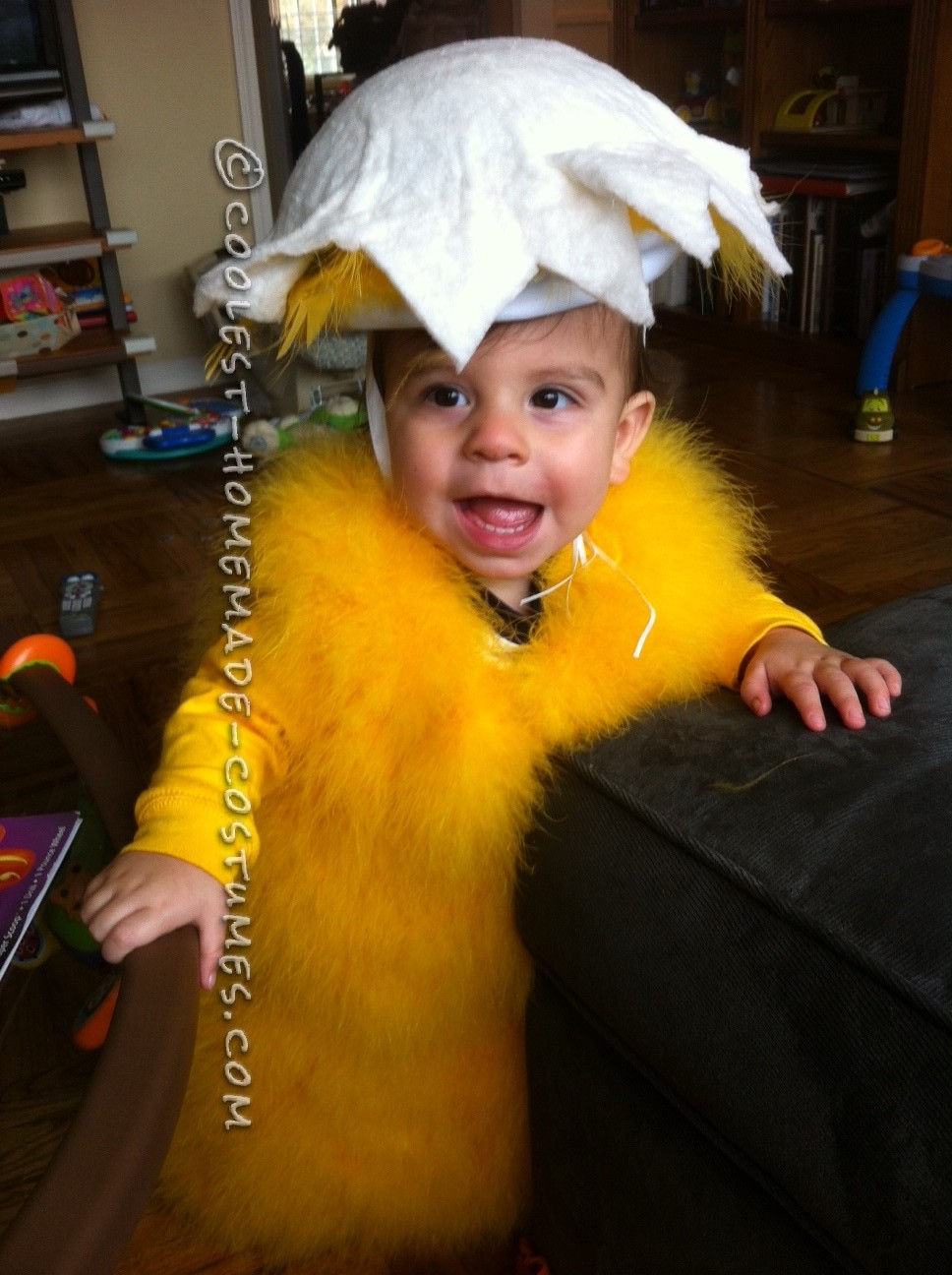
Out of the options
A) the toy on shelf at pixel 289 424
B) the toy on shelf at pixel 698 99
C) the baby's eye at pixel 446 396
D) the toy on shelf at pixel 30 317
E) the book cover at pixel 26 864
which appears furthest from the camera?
the toy on shelf at pixel 698 99

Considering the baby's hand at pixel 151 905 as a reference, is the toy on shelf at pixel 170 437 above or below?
below

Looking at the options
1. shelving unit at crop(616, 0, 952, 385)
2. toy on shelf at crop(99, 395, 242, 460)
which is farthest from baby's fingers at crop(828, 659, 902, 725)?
shelving unit at crop(616, 0, 952, 385)

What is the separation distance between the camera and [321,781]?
0.69 meters

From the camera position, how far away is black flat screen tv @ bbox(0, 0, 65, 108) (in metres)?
2.30

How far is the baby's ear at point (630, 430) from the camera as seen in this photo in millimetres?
787

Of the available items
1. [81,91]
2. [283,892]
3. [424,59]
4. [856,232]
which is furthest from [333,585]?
[856,232]

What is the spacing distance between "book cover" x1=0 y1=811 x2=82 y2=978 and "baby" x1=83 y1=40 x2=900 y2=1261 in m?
0.07

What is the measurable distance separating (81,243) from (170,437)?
17.0 inches

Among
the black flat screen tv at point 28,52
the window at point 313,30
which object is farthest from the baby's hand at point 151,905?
the window at point 313,30

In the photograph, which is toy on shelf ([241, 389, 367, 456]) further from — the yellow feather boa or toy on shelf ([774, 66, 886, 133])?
the yellow feather boa

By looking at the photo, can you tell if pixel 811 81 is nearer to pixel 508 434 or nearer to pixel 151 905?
pixel 508 434

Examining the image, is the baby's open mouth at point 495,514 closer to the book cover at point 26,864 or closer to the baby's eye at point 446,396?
the baby's eye at point 446,396

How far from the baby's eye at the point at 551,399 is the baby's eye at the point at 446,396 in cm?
4

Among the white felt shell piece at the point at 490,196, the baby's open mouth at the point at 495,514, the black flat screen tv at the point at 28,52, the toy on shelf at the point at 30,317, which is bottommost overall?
the toy on shelf at the point at 30,317
